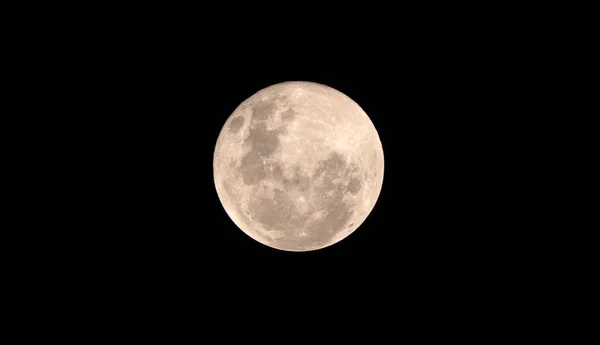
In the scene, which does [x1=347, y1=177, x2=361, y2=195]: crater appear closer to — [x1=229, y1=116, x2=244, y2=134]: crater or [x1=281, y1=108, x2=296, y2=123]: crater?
[x1=281, y1=108, x2=296, y2=123]: crater

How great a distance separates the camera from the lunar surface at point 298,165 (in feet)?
14.7

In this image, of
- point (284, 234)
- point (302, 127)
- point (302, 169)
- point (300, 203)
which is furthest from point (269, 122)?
point (284, 234)

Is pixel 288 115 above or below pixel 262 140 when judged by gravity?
above

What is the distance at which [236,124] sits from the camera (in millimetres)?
4922

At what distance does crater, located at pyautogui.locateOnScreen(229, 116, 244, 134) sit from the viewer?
15.9 feet

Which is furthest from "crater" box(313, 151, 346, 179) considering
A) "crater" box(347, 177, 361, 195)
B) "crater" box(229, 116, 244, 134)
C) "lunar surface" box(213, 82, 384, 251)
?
"crater" box(229, 116, 244, 134)

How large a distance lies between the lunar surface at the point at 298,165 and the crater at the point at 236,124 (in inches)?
0.7

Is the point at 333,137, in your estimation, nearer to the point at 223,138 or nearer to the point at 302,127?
the point at 302,127

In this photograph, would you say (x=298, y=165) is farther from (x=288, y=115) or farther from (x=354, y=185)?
(x=354, y=185)

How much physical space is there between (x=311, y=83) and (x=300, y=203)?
158 cm

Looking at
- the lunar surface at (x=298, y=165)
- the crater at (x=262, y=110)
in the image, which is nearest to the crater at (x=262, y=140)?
the lunar surface at (x=298, y=165)

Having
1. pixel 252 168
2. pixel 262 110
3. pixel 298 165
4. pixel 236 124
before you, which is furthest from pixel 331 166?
pixel 236 124

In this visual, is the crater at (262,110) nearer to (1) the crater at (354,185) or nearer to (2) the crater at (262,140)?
(2) the crater at (262,140)

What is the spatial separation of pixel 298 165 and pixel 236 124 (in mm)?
1019
